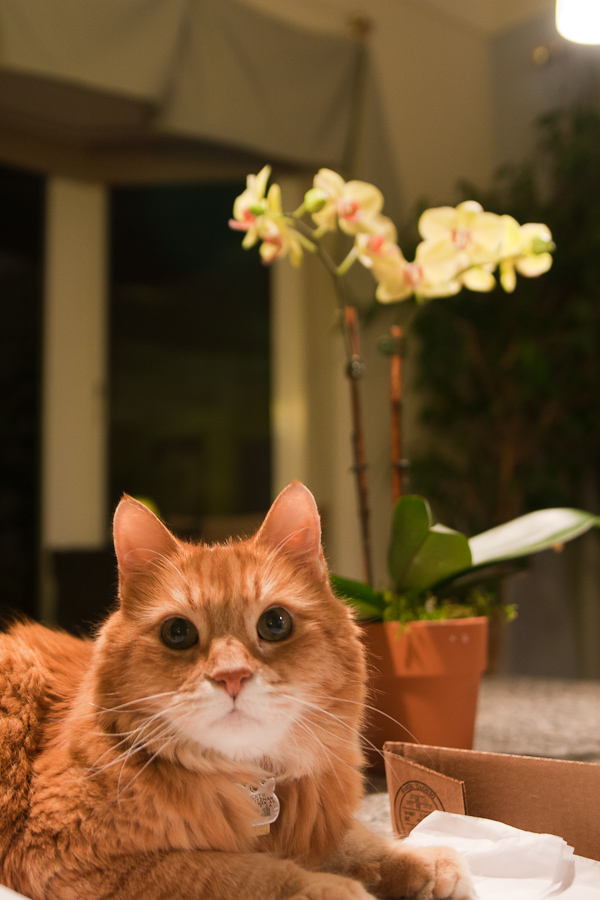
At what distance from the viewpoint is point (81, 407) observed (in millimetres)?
3033

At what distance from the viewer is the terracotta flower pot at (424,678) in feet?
3.26

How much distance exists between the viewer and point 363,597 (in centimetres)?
103

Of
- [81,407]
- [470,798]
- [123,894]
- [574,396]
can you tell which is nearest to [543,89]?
[574,396]

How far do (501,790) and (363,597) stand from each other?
36cm

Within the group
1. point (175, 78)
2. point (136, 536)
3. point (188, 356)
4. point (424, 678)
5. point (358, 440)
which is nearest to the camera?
point (136, 536)

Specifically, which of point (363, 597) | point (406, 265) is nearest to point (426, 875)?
point (363, 597)

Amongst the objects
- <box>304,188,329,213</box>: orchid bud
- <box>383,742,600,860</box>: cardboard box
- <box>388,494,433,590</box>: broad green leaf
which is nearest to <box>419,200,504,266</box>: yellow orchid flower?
<box>304,188,329,213</box>: orchid bud

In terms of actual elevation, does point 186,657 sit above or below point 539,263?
below

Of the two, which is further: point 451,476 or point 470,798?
point 451,476

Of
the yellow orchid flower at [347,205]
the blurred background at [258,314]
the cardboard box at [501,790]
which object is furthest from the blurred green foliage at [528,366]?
the cardboard box at [501,790]

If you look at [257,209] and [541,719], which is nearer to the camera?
[257,209]

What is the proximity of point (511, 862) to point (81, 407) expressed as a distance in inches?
104

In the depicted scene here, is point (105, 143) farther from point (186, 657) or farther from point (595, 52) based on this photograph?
point (186, 657)

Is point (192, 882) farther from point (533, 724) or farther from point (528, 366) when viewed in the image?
point (528, 366)
